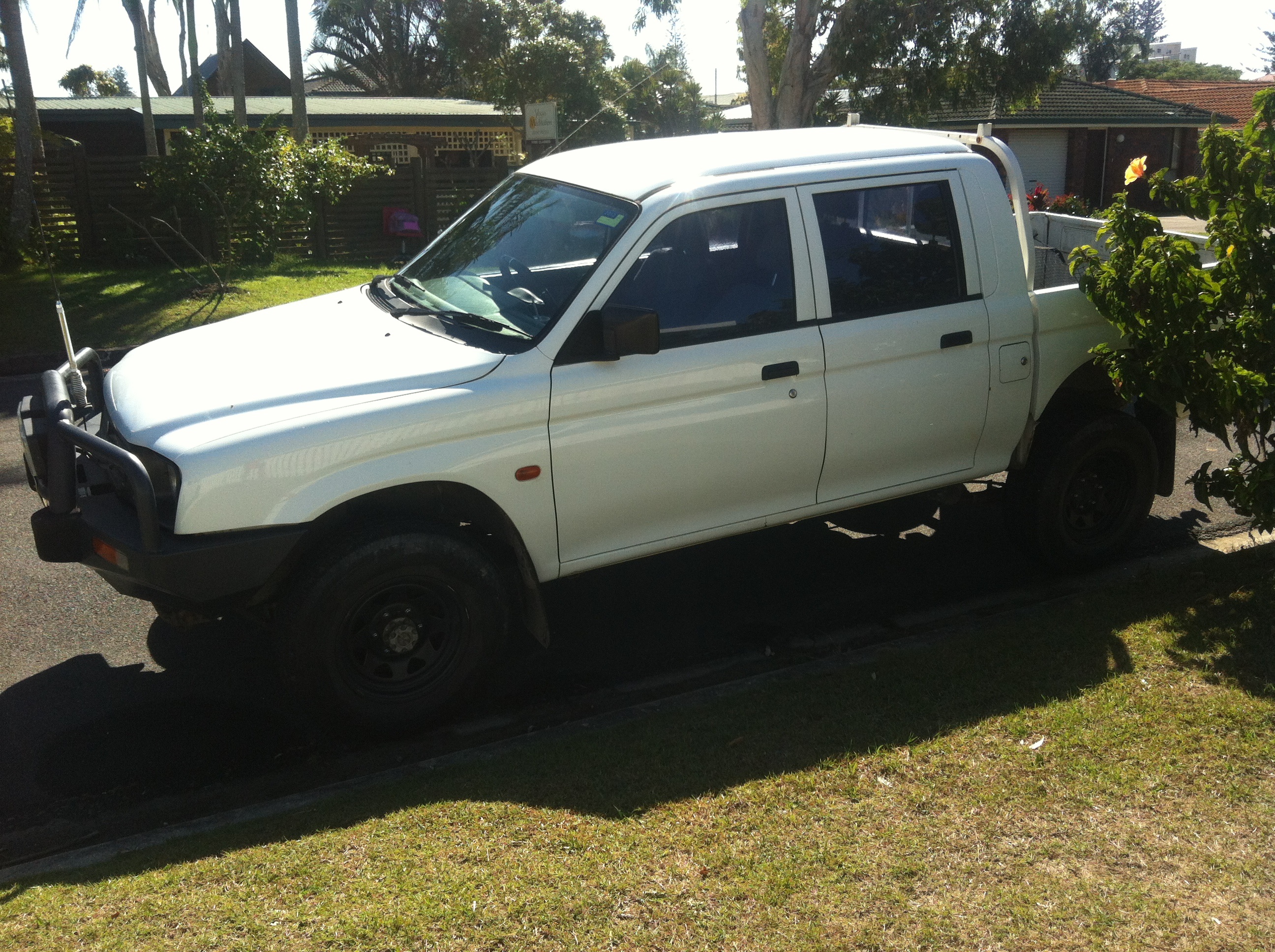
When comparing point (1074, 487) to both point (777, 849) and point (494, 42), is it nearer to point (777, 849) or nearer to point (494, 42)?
point (777, 849)

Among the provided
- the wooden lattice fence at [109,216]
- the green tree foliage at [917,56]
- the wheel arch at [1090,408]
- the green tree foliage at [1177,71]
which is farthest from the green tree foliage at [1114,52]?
the wheel arch at [1090,408]

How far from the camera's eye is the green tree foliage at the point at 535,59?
29500 mm

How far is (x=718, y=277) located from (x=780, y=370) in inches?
18.1

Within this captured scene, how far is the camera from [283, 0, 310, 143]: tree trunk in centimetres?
2317

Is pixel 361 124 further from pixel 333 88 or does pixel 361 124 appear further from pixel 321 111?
pixel 333 88

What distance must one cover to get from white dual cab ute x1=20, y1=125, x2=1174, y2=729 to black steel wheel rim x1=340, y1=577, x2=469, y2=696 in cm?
1

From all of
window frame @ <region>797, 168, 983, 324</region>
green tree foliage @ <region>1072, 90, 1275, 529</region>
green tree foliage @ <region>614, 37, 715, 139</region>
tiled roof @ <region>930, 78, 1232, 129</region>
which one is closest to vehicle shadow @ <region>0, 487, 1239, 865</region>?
green tree foliage @ <region>1072, 90, 1275, 529</region>

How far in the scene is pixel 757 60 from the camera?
1927 cm

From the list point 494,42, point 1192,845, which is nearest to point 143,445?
point 1192,845

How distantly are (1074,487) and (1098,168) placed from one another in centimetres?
3427

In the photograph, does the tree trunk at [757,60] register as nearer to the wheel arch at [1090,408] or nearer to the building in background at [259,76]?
the wheel arch at [1090,408]

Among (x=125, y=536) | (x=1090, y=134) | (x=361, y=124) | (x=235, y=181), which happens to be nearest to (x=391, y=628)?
(x=125, y=536)

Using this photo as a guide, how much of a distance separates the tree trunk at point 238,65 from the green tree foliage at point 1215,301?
1990 centimetres

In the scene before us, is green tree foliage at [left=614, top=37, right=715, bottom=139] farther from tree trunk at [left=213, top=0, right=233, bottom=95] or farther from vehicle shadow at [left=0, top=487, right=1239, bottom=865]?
vehicle shadow at [left=0, top=487, right=1239, bottom=865]
